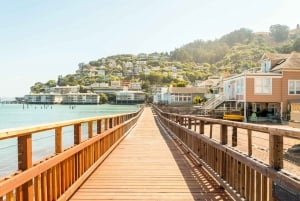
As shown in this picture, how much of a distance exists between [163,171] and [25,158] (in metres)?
4.21

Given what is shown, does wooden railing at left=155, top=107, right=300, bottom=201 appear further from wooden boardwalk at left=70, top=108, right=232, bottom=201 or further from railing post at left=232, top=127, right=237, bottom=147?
wooden boardwalk at left=70, top=108, right=232, bottom=201

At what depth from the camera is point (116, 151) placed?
10344mm

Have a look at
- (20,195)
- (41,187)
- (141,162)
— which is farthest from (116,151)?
(20,195)

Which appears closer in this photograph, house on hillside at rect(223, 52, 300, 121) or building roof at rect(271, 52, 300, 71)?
building roof at rect(271, 52, 300, 71)

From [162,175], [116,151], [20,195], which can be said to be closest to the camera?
[20,195]

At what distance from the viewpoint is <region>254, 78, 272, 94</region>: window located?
33.3 metres

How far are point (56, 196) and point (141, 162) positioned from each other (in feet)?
13.6

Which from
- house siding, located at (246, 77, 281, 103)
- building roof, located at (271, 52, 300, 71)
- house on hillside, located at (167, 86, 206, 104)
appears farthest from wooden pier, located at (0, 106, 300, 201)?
house on hillside, located at (167, 86, 206, 104)

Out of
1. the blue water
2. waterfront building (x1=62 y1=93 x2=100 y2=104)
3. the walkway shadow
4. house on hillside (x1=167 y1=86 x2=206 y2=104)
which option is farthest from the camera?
waterfront building (x1=62 y1=93 x2=100 y2=104)

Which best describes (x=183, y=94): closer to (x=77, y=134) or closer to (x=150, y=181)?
(x=150, y=181)

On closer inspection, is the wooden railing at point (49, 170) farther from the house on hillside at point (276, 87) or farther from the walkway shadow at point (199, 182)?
the house on hillside at point (276, 87)

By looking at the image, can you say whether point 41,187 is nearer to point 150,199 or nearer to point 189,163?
point 150,199

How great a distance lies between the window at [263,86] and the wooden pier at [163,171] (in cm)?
2617

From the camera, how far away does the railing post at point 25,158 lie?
3.27m
